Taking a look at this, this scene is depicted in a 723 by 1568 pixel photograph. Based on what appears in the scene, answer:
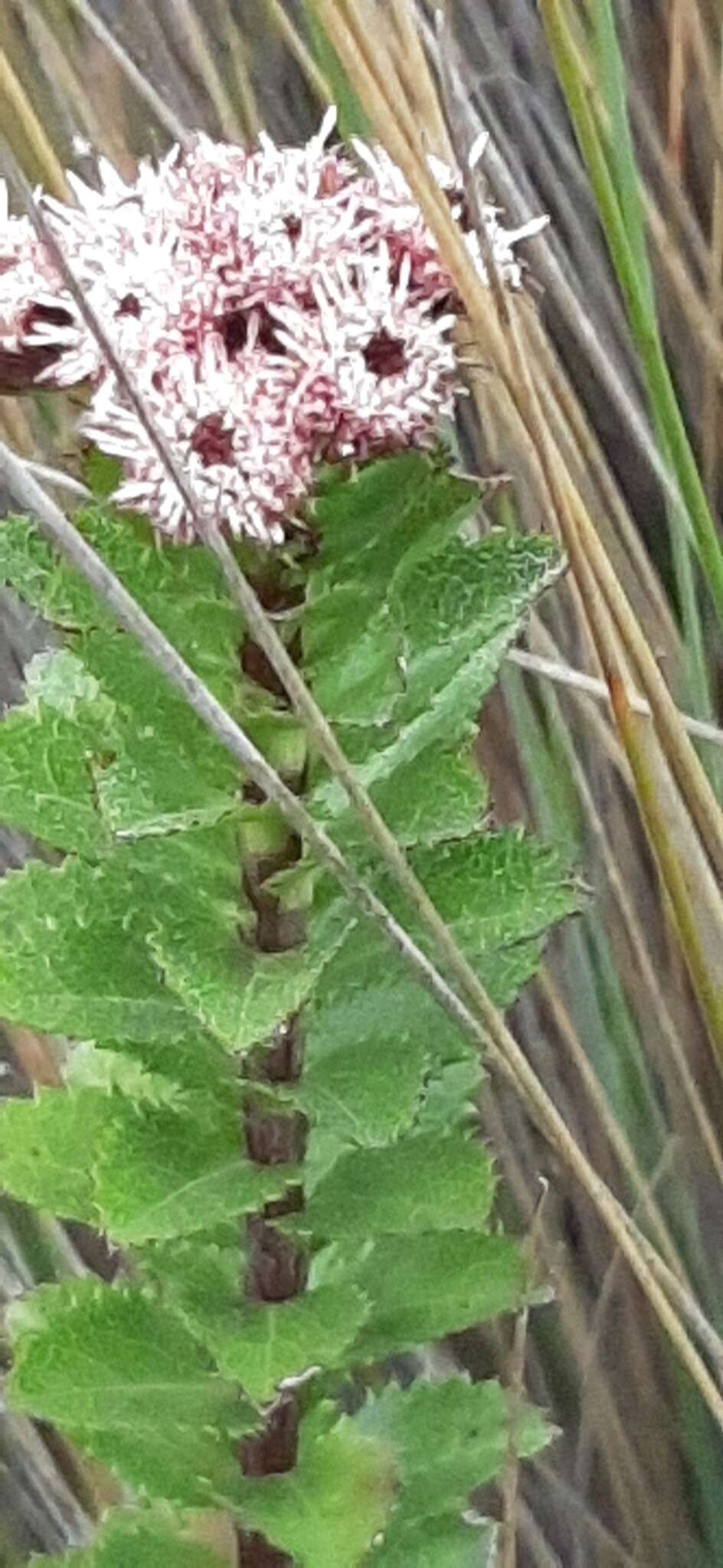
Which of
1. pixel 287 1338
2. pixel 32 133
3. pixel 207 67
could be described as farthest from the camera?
pixel 207 67

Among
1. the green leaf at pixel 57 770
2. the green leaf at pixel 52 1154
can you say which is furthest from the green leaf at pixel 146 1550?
the green leaf at pixel 57 770

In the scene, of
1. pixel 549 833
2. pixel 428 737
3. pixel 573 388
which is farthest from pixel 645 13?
pixel 428 737

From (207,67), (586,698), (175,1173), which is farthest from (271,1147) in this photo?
(207,67)

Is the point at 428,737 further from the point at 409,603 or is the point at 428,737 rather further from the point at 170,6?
the point at 170,6

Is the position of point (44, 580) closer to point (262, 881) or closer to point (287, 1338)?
point (262, 881)

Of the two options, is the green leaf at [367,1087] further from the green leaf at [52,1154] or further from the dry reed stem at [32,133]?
the dry reed stem at [32,133]
